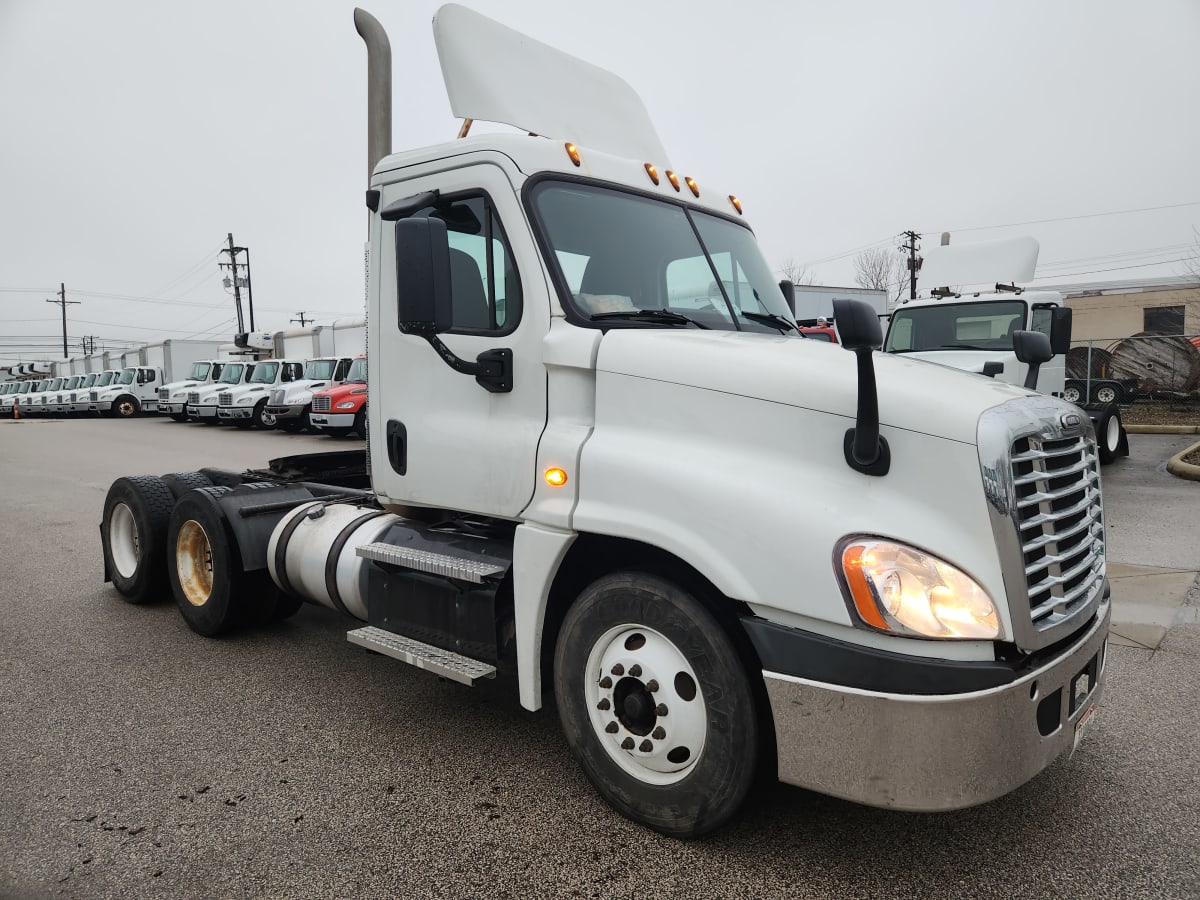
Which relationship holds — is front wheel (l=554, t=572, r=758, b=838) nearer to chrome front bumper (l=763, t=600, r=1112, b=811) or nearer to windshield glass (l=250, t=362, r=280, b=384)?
chrome front bumper (l=763, t=600, r=1112, b=811)

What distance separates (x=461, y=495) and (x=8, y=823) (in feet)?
6.67

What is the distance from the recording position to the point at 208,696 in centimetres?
417

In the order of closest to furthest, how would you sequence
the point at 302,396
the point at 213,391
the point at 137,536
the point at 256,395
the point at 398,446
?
the point at 398,446 → the point at 137,536 → the point at 302,396 → the point at 256,395 → the point at 213,391

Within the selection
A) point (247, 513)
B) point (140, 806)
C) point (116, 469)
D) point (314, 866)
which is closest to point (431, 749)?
point (314, 866)

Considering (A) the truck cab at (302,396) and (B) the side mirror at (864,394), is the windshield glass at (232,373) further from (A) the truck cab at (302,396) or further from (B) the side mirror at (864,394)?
(B) the side mirror at (864,394)

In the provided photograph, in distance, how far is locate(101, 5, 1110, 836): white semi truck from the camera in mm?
2328

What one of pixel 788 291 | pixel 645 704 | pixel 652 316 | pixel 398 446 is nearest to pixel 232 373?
pixel 398 446

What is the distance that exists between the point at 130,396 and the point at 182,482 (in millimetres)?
31494

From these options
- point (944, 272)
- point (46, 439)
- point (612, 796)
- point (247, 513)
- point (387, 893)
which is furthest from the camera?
point (46, 439)

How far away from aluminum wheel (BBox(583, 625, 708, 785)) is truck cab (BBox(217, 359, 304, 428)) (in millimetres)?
21384

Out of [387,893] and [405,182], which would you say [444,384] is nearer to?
[405,182]

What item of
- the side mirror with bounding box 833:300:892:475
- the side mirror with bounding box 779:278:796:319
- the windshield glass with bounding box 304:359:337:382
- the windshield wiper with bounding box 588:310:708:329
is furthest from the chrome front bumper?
the windshield glass with bounding box 304:359:337:382

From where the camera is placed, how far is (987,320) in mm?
10586

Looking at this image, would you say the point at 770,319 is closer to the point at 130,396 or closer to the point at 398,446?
the point at 398,446
